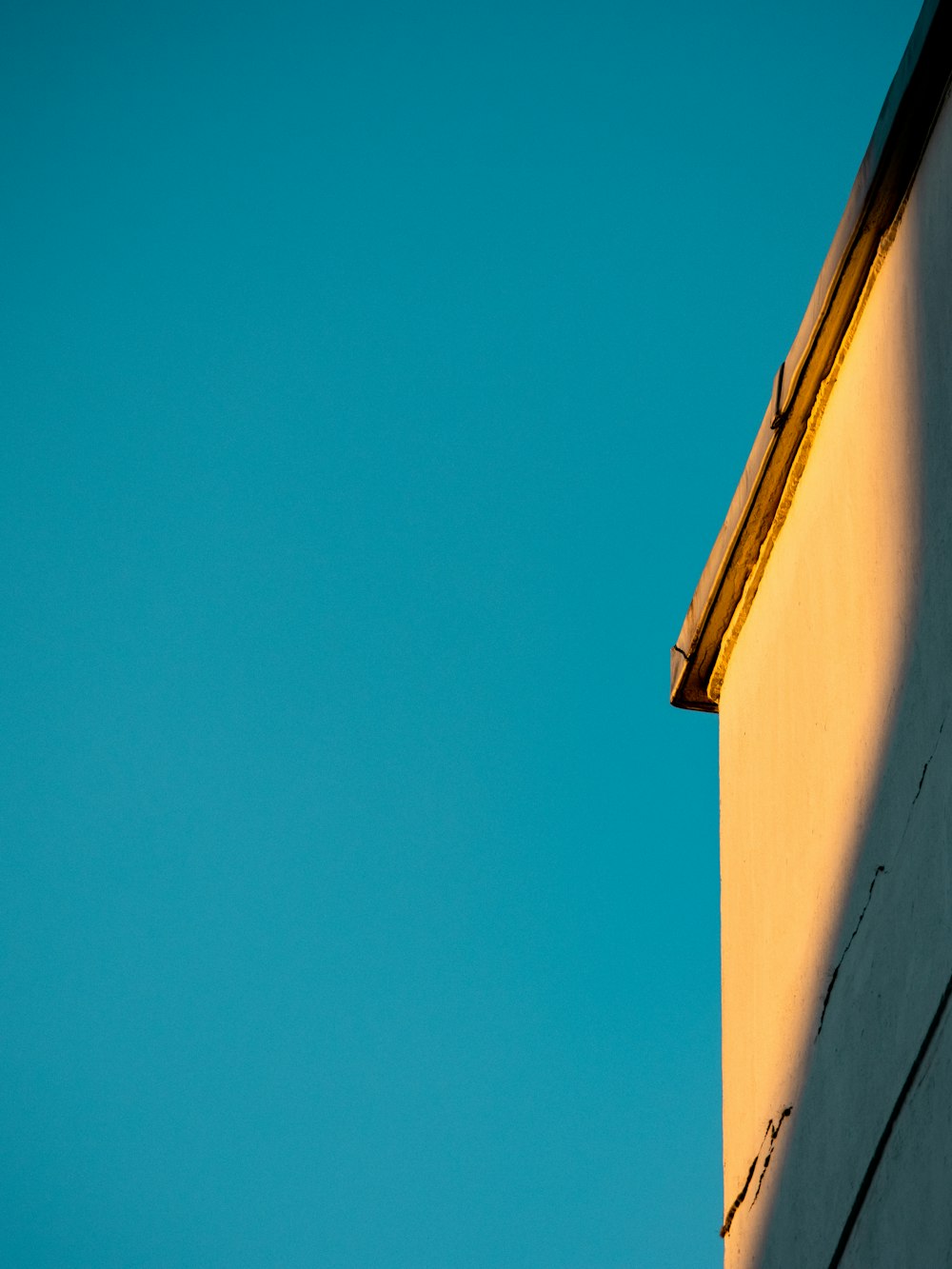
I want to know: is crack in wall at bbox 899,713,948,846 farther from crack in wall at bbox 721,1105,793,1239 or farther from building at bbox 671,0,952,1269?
crack in wall at bbox 721,1105,793,1239

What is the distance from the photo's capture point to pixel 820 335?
348 centimetres

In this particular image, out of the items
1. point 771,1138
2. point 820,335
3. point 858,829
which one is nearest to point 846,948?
point 858,829

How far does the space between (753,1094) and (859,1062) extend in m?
0.86

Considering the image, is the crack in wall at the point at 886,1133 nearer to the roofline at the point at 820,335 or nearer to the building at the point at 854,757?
the building at the point at 854,757

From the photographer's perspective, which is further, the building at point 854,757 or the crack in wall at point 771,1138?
the crack in wall at point 771,1138

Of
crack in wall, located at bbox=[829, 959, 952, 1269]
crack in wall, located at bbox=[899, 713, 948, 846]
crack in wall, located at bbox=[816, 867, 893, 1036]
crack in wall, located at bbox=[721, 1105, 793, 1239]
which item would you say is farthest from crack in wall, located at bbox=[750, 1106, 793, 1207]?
crack in wall, located at bbox=[899, 713, 948, 846]

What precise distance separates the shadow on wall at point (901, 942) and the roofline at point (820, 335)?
94 mm

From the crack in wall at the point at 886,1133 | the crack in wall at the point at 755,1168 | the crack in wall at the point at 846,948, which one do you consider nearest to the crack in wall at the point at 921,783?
the crack in wall at the point at 846,948

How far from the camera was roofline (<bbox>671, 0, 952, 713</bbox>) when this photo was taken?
303 centimetres

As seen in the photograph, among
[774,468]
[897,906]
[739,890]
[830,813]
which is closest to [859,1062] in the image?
[897,906]

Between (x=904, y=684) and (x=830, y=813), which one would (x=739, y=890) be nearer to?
(x=830, y=813)

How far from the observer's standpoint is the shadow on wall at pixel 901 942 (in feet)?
8.01

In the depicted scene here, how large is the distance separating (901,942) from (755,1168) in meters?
1.07

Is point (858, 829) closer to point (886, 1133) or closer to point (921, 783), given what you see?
point (921, 783)
